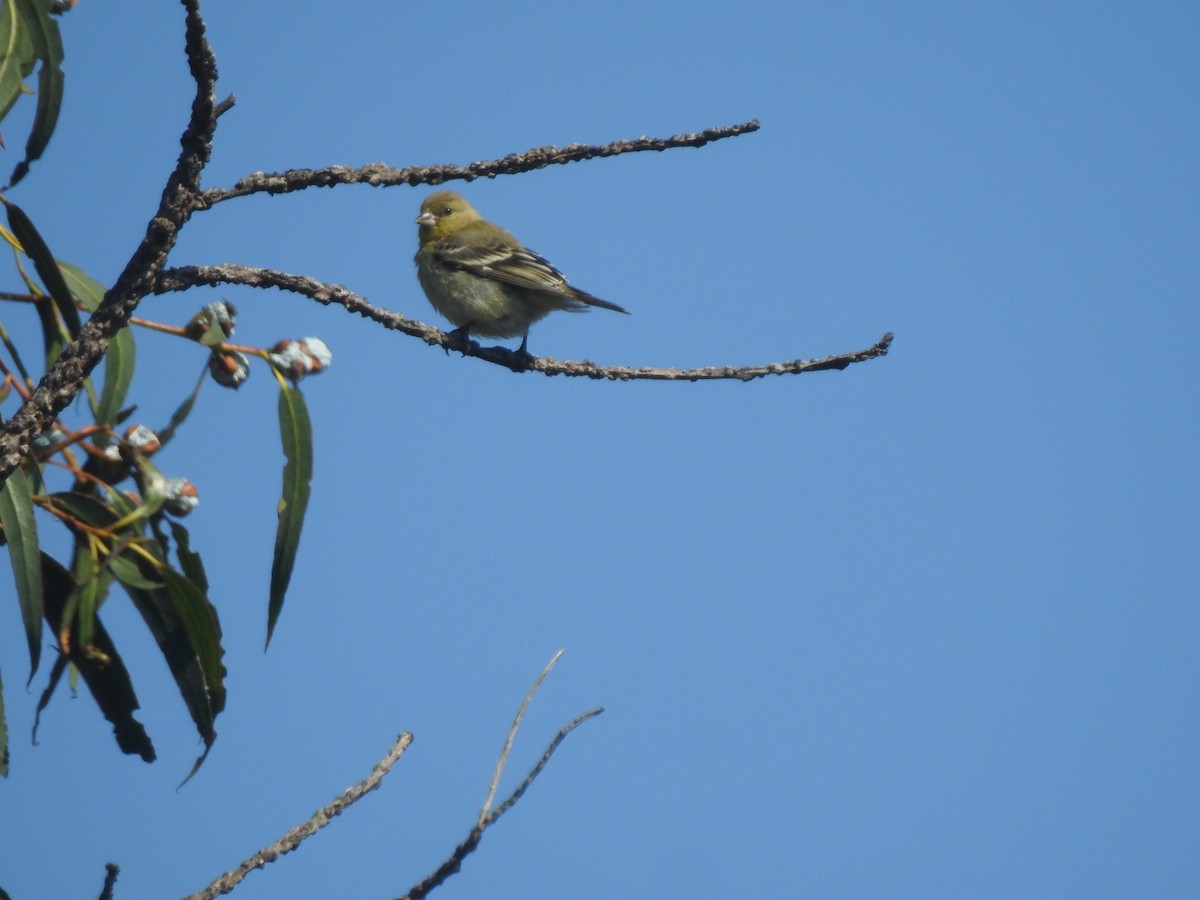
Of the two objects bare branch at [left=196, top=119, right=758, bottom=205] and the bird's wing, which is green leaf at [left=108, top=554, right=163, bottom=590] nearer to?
bare branch at [left=196, top=119, right=758, bottom=205]

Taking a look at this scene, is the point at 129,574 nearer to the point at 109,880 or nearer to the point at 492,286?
the point at 109,880

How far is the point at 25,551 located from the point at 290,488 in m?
0.54

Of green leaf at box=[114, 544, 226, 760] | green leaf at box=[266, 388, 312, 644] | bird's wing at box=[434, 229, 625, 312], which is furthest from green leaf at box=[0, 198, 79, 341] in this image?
bird's wing at box=[434, 229, 625, 312]

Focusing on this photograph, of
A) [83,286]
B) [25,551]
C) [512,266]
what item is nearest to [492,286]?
[512,266]

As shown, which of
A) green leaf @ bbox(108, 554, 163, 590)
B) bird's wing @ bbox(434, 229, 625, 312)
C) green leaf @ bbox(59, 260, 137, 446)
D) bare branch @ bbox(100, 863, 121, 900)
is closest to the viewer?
bare branch @ bbox(100, 863, 121, 900)

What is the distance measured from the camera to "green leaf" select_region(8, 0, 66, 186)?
2545mm

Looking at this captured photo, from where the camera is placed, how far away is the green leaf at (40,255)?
2.56 metres

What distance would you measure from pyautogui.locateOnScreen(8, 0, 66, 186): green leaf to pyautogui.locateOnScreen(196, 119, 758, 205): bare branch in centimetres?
66

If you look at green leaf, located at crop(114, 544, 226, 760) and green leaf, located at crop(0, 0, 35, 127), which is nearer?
green leaf, located at crop(0, 0, 35, 127)

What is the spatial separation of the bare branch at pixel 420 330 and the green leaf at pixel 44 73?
58 centimetres

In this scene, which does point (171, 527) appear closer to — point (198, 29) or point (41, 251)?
point (41, 251)

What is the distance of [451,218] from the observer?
7.81 metres

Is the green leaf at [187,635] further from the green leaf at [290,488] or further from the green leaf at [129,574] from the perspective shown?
the green leaf at [290,488]

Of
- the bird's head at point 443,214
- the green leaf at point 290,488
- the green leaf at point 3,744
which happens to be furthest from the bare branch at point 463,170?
the bird's head at point 443,214
